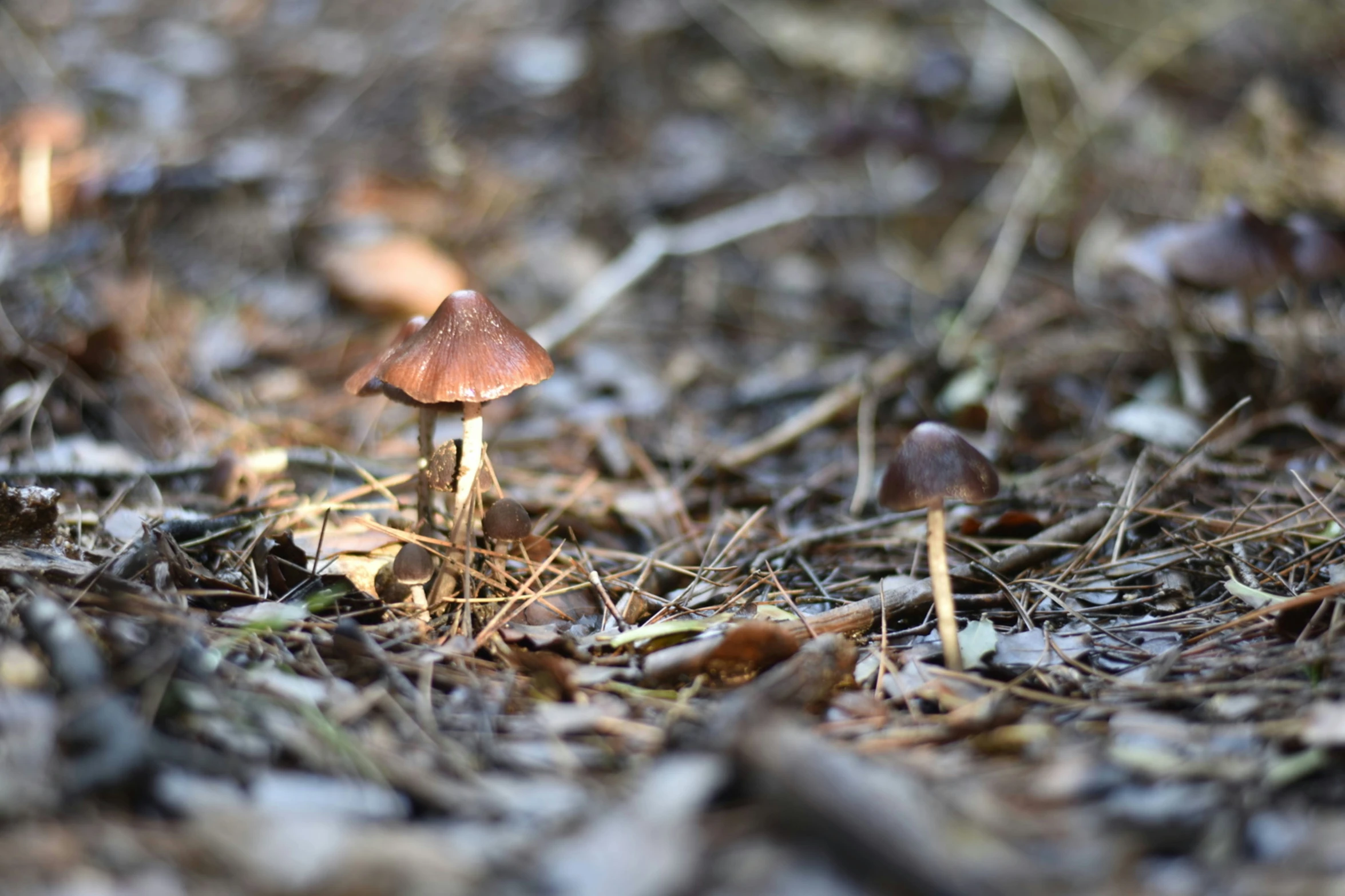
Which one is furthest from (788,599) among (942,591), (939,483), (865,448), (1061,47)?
(1061,47)

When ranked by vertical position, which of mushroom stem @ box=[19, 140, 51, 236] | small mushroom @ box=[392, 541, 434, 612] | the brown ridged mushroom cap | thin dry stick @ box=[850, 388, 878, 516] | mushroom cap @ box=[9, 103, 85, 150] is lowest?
thin dry stick @ box=[850, 388, 878, 516]

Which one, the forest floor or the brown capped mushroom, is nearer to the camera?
the forest floor

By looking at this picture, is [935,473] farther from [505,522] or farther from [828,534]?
[505,522]

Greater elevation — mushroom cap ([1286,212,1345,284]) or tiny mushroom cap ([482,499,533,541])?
mushroom cap ([1286,212,1345,284])

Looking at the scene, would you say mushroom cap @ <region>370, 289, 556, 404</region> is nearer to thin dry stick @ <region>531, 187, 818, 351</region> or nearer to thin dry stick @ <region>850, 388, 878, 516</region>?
thin dry stick @ <region>850, 388, 878, 516</region>

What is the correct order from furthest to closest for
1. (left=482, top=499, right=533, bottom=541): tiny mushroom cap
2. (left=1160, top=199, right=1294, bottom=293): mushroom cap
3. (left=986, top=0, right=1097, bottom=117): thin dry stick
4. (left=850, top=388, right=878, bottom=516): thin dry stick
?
(left=986, top=0, right=1097, bottom=117): thin dry stick
(left=1160, top=199, right=1294, bottom=293): mushroom cap
(left=850, top=388, right=878, bottom=516): thin dry stick
(left=482, top=499, right=533, bottom=541): tiny mushroom cap

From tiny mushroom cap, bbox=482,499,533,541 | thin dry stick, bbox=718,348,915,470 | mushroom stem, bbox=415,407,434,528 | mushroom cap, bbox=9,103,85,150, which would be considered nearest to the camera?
tiny mushroom cap, bbox=482,499,533,541

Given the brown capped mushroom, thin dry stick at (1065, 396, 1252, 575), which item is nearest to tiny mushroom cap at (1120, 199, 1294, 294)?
thin dry stick at (1065, 396, 1252, 575)
